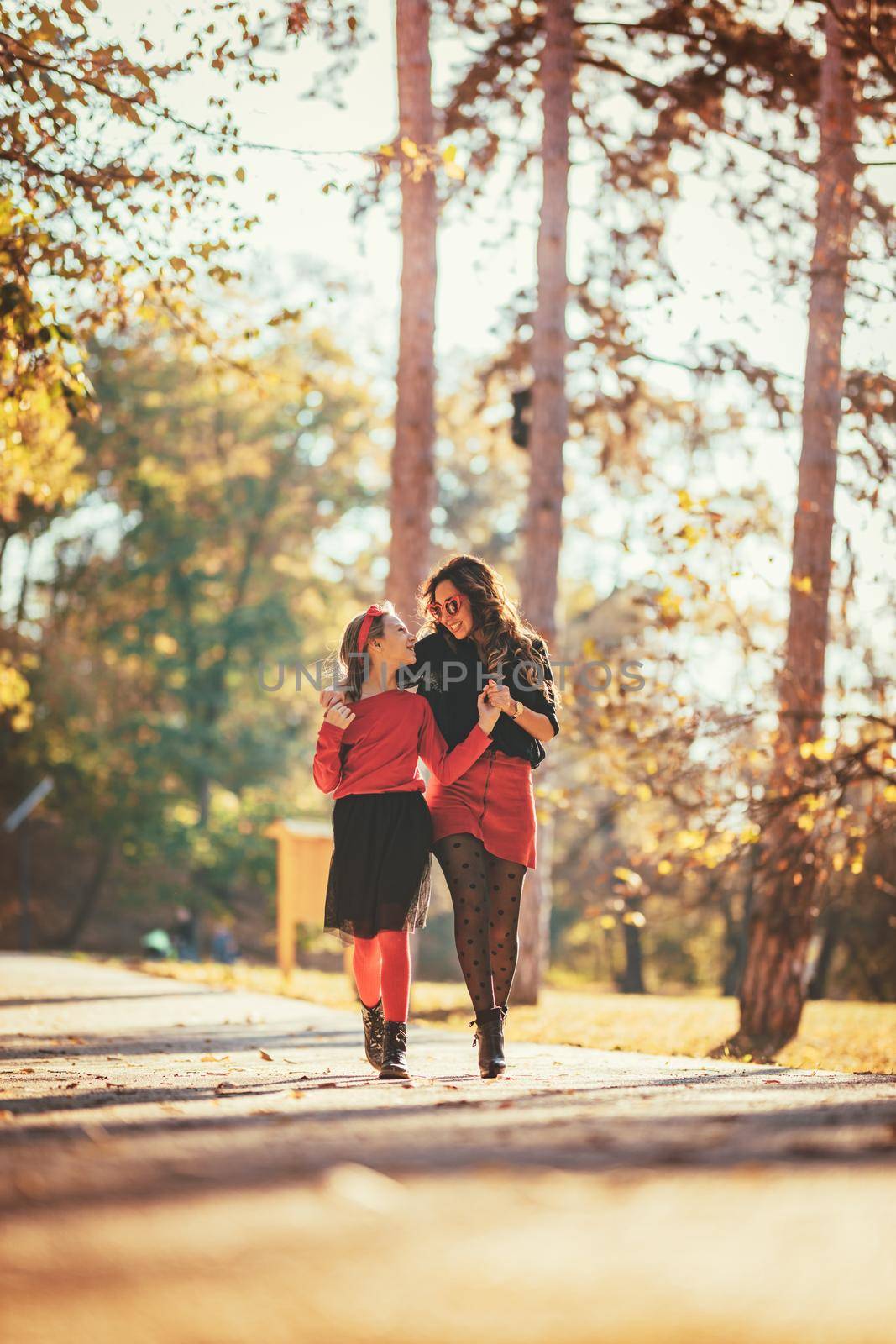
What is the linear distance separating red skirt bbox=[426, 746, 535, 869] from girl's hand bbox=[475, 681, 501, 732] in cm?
20

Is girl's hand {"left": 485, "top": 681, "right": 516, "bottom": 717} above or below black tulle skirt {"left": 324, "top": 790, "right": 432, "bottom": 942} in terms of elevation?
above

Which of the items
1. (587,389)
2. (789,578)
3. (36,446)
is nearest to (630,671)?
(789,578)

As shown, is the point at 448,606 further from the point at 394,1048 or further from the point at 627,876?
the point at 627,876

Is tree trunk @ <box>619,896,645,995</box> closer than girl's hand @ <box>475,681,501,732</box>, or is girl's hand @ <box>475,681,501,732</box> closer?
girl's hand @ <box>475,681,501,732</box>

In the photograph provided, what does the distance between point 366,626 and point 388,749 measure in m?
0.59

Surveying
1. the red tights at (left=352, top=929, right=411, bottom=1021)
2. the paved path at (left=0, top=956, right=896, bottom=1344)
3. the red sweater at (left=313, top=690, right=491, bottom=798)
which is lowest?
the paved path at (left=0, top=956, right=896, bottom=1344)

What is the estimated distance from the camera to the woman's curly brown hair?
668cm

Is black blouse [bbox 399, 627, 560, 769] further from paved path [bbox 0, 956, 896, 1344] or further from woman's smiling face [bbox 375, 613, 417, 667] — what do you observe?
paved path [bbox 0, 956, 896, 1344]

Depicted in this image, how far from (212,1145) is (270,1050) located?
4.45 meters

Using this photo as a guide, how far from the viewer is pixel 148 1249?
2.61m

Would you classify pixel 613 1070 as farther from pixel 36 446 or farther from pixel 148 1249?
pixel 36 446

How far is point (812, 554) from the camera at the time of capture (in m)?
13.1

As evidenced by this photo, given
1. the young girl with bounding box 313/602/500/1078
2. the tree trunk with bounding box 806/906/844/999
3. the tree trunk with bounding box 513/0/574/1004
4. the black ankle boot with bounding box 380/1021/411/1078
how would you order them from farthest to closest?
the tree trunk with bounding box 806/906/844/999 < the tree trunk with bounding box 513/0/574/1004 < the young girl with bounding box 313/602/500/1078 < the black ankle boot with bounding box 380/1021/411/1078

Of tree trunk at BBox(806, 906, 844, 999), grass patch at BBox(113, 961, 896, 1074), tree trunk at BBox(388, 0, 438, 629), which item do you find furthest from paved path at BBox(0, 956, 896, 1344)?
tree trunk at BBox(806, 906, 844, 999)
